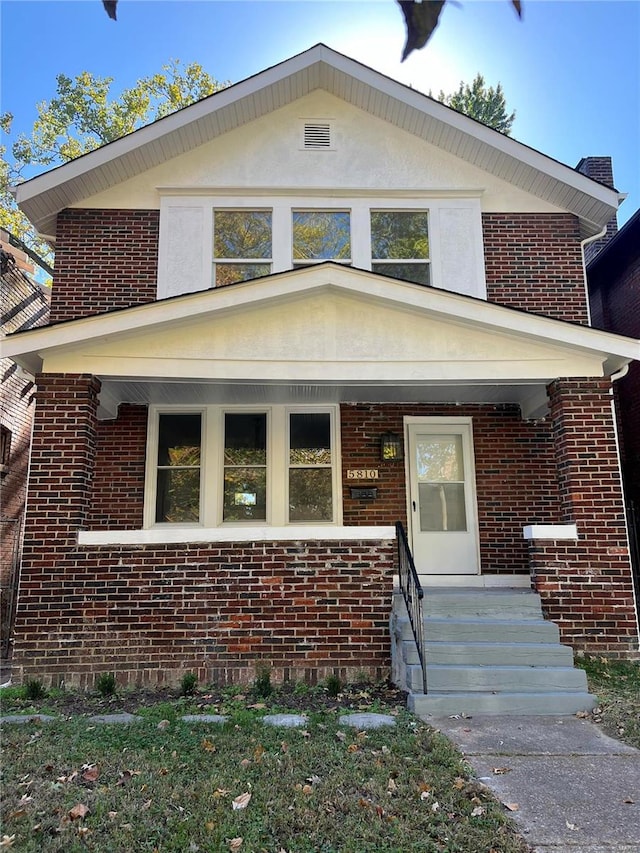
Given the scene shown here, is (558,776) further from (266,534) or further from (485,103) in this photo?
(485,103)

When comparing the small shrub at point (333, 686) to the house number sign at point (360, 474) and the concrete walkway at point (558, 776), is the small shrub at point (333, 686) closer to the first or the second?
the concrete walkway at point (558, 776)

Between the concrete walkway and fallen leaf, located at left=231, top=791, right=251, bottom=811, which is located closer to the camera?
the concrete walkway

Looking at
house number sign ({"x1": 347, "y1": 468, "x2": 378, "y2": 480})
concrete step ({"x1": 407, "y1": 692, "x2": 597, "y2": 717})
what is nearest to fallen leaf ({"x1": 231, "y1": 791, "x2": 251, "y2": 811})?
concrete step ({"x1": 407, "y1": 692, "x2": 597, "y2": 717})

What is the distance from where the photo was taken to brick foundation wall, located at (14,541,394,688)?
618 centimetres

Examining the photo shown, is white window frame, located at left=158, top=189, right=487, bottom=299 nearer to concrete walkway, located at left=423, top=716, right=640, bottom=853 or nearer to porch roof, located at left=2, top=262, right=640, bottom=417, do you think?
porch roof, located at left=2, top=262, right=640, bottom=417

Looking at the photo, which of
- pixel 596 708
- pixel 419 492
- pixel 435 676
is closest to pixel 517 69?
pixel 435 676

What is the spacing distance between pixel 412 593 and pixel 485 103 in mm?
25696

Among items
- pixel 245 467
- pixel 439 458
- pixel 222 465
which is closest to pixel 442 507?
pixel 439 458

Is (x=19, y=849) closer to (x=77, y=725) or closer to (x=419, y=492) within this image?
(x=77, y=725)

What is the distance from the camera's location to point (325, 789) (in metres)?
3.52

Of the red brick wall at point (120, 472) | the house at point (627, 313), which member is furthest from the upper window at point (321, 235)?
the house at point (627, 313)

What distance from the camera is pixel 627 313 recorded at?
1101 centimetres

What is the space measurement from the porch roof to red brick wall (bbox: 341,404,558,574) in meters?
1.26

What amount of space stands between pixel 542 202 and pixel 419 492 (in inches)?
176
